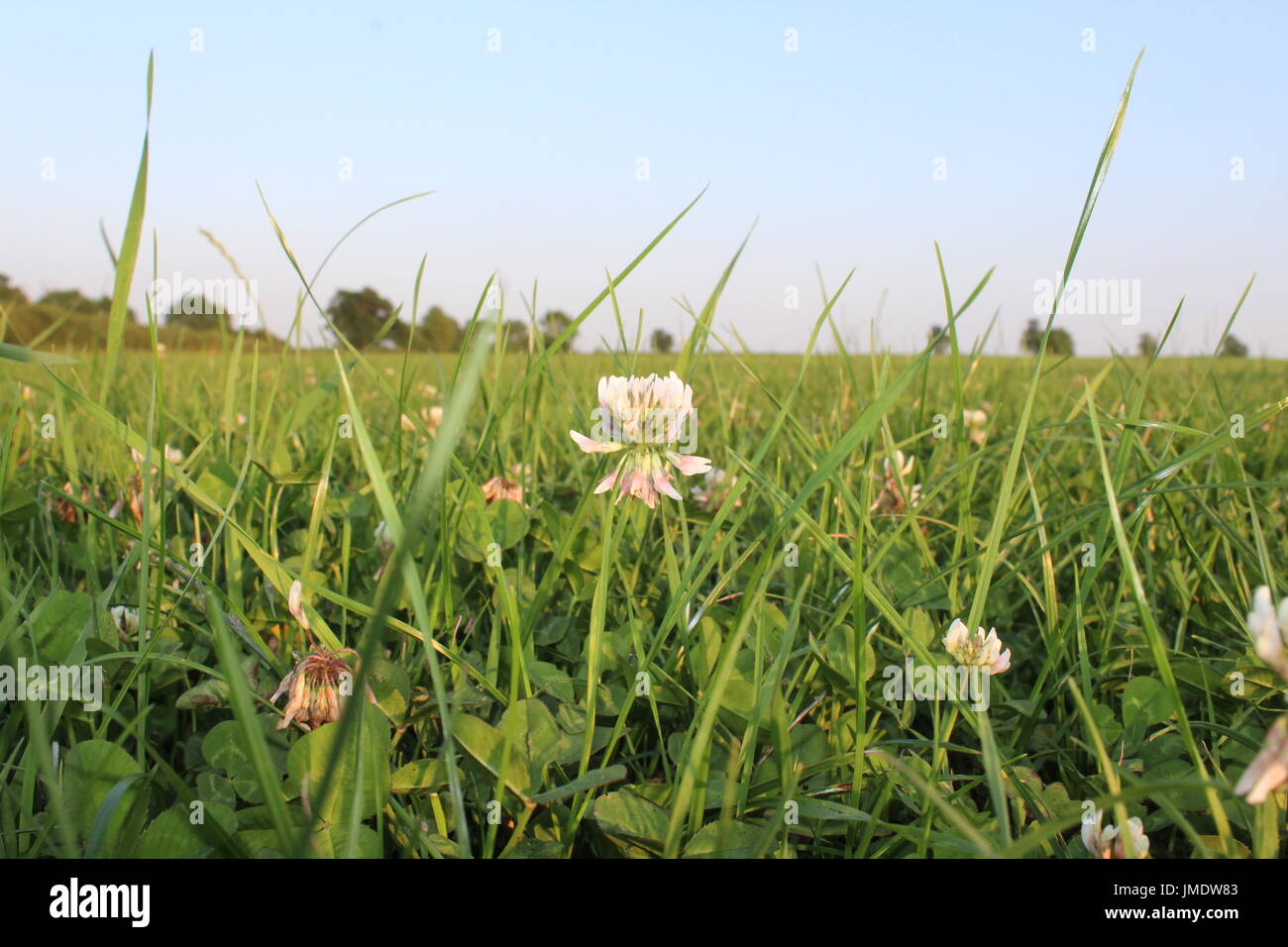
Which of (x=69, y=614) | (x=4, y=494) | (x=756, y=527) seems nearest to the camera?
(x=69, y=614)

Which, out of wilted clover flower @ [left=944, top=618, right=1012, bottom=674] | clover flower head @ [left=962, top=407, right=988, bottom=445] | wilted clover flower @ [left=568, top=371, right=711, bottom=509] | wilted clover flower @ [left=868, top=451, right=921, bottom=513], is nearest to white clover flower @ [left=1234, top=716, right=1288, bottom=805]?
wilted clover flower @ [left=944, top=618, right=1012, bottom=674]

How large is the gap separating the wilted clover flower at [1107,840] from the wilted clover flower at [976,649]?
23cm

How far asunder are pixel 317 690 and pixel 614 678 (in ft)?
1.27

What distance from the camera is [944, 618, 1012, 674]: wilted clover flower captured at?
1013mm

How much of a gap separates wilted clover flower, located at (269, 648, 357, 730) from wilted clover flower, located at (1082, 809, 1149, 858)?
2.61ft

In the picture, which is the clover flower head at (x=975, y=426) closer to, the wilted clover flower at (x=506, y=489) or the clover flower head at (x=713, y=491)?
the clover flower head at (x=713, y=491)

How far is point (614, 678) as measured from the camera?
1103 millimetres

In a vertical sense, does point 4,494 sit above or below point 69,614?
above

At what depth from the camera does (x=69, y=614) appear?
106cm

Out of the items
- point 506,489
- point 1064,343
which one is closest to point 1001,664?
point 506,489

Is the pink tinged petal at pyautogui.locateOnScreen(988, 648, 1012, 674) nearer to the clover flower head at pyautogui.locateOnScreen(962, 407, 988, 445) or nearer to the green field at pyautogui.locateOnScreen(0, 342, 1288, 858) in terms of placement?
the green field at pyautogui.locateOnScreen(0, 342, 1288, 858)
